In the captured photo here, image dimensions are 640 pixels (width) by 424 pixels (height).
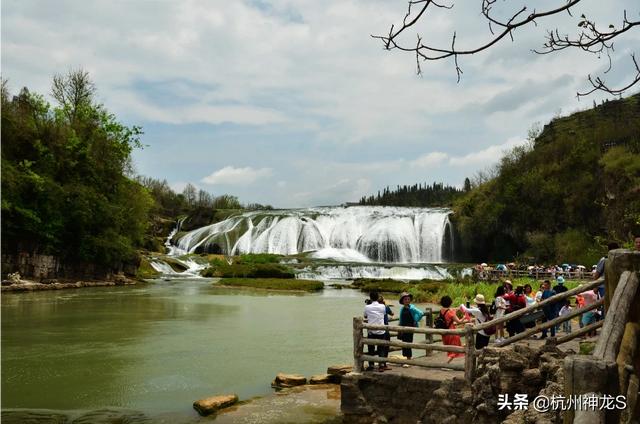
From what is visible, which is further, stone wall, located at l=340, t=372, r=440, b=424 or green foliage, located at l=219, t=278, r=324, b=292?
green foliage, located at l=219, t=278, r=324, b=292

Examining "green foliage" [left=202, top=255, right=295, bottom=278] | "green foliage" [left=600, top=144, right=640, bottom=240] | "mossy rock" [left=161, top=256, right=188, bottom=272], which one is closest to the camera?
"green foliage" [left=600, top=144, right=640, bottom=240]

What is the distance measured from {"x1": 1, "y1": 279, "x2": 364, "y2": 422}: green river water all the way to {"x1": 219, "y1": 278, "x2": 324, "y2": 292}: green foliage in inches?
248

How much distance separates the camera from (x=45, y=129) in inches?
1494

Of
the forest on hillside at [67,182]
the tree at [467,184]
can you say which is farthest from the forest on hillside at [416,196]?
the forest on hillside at [67,182]

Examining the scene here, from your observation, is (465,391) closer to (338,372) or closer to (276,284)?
(338,372)

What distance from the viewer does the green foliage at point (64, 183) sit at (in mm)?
34688

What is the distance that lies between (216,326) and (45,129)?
2606 cm

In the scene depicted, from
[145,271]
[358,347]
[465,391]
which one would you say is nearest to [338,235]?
[145,271]

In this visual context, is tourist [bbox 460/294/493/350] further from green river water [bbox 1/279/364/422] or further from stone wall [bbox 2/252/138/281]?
stone wall [bbox 2/252/138/281]

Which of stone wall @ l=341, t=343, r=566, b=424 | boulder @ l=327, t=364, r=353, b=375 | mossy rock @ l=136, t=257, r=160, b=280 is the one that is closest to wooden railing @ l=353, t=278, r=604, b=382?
stone wall @ l=341, t=343, r=566, b=424

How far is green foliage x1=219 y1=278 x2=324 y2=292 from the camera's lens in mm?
34312

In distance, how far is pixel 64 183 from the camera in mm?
38781

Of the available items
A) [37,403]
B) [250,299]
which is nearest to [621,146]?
[250,299]

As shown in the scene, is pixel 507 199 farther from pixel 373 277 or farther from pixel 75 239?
pixel 75 239
